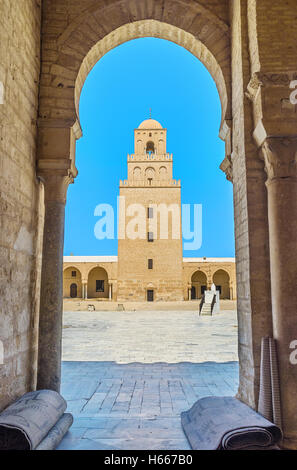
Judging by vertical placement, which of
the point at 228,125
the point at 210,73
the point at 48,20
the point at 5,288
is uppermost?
the point at 48,20

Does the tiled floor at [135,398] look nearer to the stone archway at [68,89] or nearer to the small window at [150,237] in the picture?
the stone archway at [68,89]

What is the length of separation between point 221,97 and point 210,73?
0.55 meters

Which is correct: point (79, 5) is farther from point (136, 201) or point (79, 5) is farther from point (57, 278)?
point (136, 201)

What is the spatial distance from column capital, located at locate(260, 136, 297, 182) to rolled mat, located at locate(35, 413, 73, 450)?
336cm

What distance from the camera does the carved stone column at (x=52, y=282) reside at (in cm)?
427

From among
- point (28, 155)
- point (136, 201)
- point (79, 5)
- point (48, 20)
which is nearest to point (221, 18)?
point (79, 5)

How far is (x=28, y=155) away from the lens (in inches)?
167

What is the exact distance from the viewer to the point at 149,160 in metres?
35.1

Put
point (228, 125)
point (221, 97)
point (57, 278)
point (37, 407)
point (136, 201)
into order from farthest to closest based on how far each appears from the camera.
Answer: point (136, 201) → point (221, 97) → point (228, 125) → point (57, 278) → point (37, 407)

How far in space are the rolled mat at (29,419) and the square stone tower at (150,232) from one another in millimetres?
29590

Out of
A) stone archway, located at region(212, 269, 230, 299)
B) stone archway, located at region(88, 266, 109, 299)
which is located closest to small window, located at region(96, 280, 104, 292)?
stone archway, located at region(88, 266, 109, 299)

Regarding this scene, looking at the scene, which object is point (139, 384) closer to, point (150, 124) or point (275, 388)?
point (275, 388)

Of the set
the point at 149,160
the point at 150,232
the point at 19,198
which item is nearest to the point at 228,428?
the point at 19,198

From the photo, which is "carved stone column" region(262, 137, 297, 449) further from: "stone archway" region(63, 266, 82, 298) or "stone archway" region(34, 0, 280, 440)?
"stone archway" region(63, 266, 82, 298)
